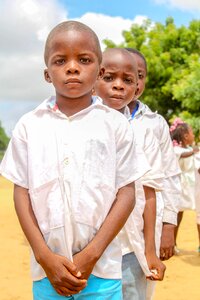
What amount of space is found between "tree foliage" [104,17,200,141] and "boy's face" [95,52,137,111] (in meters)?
20.2

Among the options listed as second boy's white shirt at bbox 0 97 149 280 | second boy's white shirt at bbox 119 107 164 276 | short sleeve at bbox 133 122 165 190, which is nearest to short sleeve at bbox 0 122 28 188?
second boy's white shirt at bbox 0 97 149 280

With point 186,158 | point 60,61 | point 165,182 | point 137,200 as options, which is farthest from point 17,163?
point 186,158

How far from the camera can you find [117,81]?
2.51 metres

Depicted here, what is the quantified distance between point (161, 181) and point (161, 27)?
25232mm

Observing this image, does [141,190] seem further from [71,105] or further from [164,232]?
[71,105]

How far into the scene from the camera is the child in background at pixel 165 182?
271cm

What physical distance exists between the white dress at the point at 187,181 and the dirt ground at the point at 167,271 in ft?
2.09

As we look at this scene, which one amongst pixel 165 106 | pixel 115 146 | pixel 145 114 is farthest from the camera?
pixel 165 106

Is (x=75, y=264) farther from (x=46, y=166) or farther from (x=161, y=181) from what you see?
A: (x=161, y=181)

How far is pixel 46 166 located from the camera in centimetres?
199

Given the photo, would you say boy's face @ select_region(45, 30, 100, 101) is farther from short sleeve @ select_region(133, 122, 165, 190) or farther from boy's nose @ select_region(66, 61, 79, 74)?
short sleeve @ select_region(133, 122, 165, 190)

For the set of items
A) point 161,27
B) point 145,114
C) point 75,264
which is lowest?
point 75,264

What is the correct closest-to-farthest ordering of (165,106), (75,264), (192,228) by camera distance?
(75,264), (192,228), (165,106)

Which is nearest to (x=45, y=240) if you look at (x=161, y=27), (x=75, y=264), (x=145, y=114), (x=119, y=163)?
(x=75, y=264)
